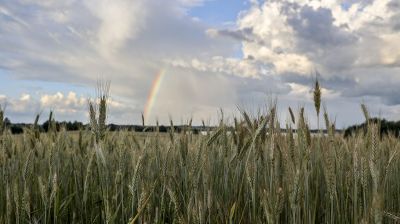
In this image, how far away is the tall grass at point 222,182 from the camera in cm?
187

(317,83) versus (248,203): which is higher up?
(317,83)

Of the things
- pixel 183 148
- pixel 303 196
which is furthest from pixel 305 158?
pixel 183 148

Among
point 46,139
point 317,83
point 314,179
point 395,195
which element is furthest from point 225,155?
point 46,139

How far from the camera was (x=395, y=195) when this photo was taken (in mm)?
3051

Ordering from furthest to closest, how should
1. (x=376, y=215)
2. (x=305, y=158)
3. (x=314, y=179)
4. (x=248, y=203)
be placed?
(x=314, y=179) < (x=248, y=203) < (x=305, y=158) < (x=376, y=215)

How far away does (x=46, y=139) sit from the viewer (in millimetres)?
4223

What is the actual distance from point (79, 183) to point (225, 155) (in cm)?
92

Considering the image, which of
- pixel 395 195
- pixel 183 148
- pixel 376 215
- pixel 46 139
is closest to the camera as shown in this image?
pixel 376 215

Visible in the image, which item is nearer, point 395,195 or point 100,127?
point 100,127

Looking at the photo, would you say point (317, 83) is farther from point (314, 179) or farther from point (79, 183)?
point (79, 183)

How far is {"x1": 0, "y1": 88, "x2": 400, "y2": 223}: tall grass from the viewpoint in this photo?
6.14ft

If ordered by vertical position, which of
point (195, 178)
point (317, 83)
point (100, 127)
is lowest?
point (195, 178)

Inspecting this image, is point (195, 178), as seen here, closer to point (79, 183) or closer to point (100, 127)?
point (100, 127)

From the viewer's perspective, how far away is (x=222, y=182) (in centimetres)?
263
